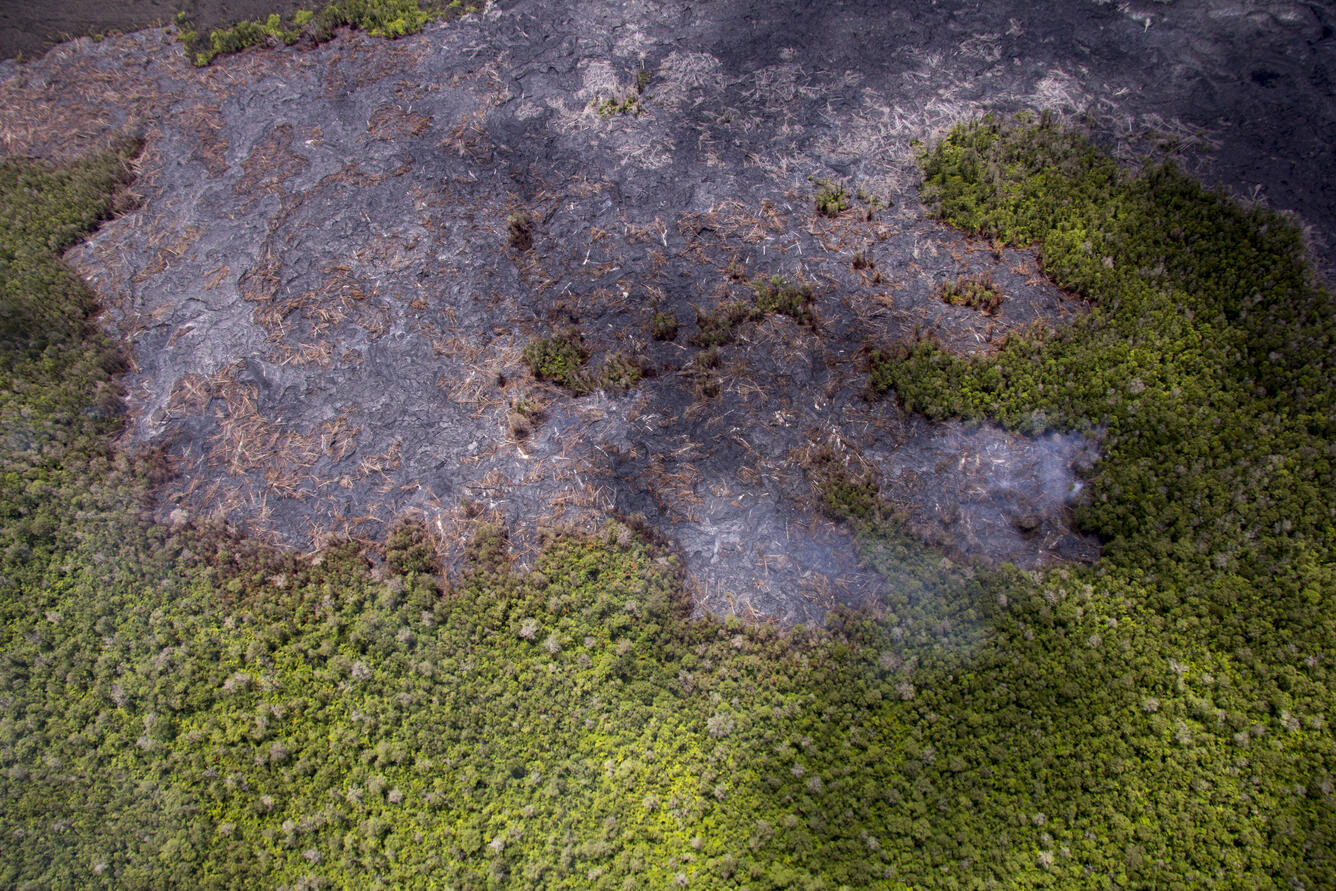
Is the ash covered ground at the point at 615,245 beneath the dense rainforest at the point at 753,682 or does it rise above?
above

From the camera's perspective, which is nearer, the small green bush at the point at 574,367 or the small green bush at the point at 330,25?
the small green bush at the point at 574,367

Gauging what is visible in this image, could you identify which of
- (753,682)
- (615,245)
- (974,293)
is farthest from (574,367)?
→ (974,293)

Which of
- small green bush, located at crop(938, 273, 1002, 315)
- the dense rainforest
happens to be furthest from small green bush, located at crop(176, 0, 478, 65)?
small green bush, located at crop(938, 273, 1002, 315)

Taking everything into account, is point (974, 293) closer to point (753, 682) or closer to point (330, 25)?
point (753, 682)

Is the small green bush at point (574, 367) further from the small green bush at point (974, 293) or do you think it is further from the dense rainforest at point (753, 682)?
the small green bush at point (974, 293)

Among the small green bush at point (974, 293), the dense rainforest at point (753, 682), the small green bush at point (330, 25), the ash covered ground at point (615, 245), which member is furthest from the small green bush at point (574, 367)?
the small green bush at point (330, 25)

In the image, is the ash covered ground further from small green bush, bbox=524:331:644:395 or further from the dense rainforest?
the dense rainforest

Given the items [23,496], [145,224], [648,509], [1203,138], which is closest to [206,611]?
[23,496]

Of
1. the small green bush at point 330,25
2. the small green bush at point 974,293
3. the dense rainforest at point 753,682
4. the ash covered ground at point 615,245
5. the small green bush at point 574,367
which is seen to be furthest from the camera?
the small green bush at point 330,25
